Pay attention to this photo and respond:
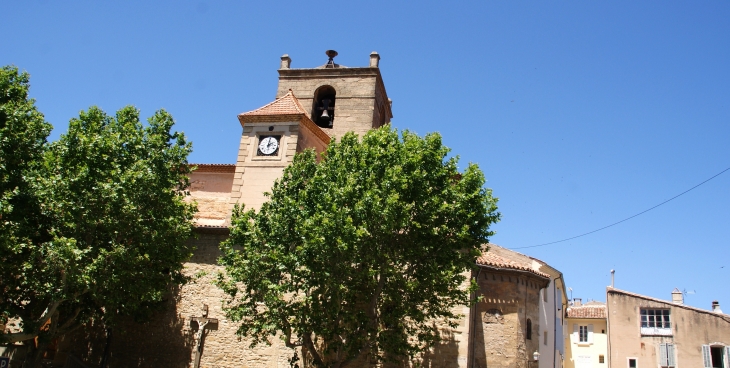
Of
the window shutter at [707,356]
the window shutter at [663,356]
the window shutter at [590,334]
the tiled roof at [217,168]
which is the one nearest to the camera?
the tiled roof at [217,168]

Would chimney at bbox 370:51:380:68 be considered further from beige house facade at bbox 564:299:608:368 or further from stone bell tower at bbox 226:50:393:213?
beige house facade at bbox 564:299:608:368

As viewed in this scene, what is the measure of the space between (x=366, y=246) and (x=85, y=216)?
7.66 m

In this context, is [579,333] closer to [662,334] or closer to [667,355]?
[662,334]

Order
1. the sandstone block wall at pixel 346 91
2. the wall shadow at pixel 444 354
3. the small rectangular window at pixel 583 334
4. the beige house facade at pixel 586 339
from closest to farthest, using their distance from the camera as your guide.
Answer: the wall shadow at pixel 444 354 < the sandstone block wall at pixel 346 91 < the beige house facade at pixel 586 339 < the small rectangular window at pixel 583 334

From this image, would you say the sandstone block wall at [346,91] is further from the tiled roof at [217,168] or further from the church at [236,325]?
the tiled roof at [217,168]

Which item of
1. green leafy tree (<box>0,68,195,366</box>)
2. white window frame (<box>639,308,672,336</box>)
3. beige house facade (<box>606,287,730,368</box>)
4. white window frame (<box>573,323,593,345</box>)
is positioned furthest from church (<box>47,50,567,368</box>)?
white window frame (<box>573,323,593,345</box>)

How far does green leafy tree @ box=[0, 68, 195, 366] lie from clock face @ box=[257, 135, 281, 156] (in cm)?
392

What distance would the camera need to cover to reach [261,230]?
55.8 feet

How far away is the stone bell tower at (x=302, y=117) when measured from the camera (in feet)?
70.9

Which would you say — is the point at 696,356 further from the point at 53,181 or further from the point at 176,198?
the point at 53,181

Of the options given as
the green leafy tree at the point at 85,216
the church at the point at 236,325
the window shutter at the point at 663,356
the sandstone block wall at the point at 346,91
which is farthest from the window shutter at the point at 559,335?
the green leafy tree at the point at 85,216

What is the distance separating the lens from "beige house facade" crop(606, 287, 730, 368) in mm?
25094

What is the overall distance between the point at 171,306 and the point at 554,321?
51.4 feet

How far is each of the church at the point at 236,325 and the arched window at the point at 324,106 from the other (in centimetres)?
226
